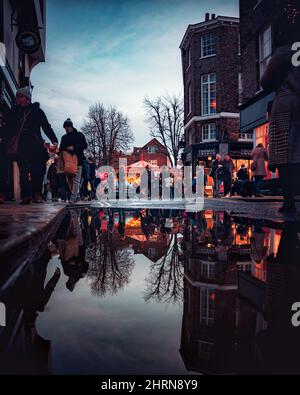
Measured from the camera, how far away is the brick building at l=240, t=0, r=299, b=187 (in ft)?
46.8

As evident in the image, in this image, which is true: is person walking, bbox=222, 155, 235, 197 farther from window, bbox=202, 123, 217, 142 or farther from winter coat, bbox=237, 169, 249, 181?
window, bbox=202, 123, 217, 142

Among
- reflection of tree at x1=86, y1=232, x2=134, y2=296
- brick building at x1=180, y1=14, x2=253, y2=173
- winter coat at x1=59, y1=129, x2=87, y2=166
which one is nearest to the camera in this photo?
reflection of tree at x1=86, y1=232, x2=134, y2=296

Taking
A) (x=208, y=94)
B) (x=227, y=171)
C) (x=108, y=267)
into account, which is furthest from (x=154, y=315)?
(x=208, y=94)

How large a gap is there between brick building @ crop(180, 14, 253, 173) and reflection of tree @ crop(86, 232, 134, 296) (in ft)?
86.2

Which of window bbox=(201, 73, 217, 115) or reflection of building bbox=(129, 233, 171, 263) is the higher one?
window bbox=(201, 73, 217, 115)

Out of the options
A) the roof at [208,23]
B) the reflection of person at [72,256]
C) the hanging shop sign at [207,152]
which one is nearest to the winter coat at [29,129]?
the reflection of person at [72,256]

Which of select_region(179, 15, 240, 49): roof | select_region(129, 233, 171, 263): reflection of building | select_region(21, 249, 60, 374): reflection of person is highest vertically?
select_region(179, 15, 240, 49): roof

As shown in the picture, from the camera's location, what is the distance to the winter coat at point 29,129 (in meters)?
6.05

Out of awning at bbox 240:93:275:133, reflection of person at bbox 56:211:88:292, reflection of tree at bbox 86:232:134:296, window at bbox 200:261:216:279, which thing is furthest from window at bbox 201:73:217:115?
window at bbox 200:261:216:279

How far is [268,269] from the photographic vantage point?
1.77m

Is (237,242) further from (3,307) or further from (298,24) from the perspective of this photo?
(298,24)

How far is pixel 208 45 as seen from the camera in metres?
28.2

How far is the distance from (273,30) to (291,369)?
15.5 m

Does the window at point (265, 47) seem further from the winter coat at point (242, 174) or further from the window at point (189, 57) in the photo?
the window at point (189, 57)
